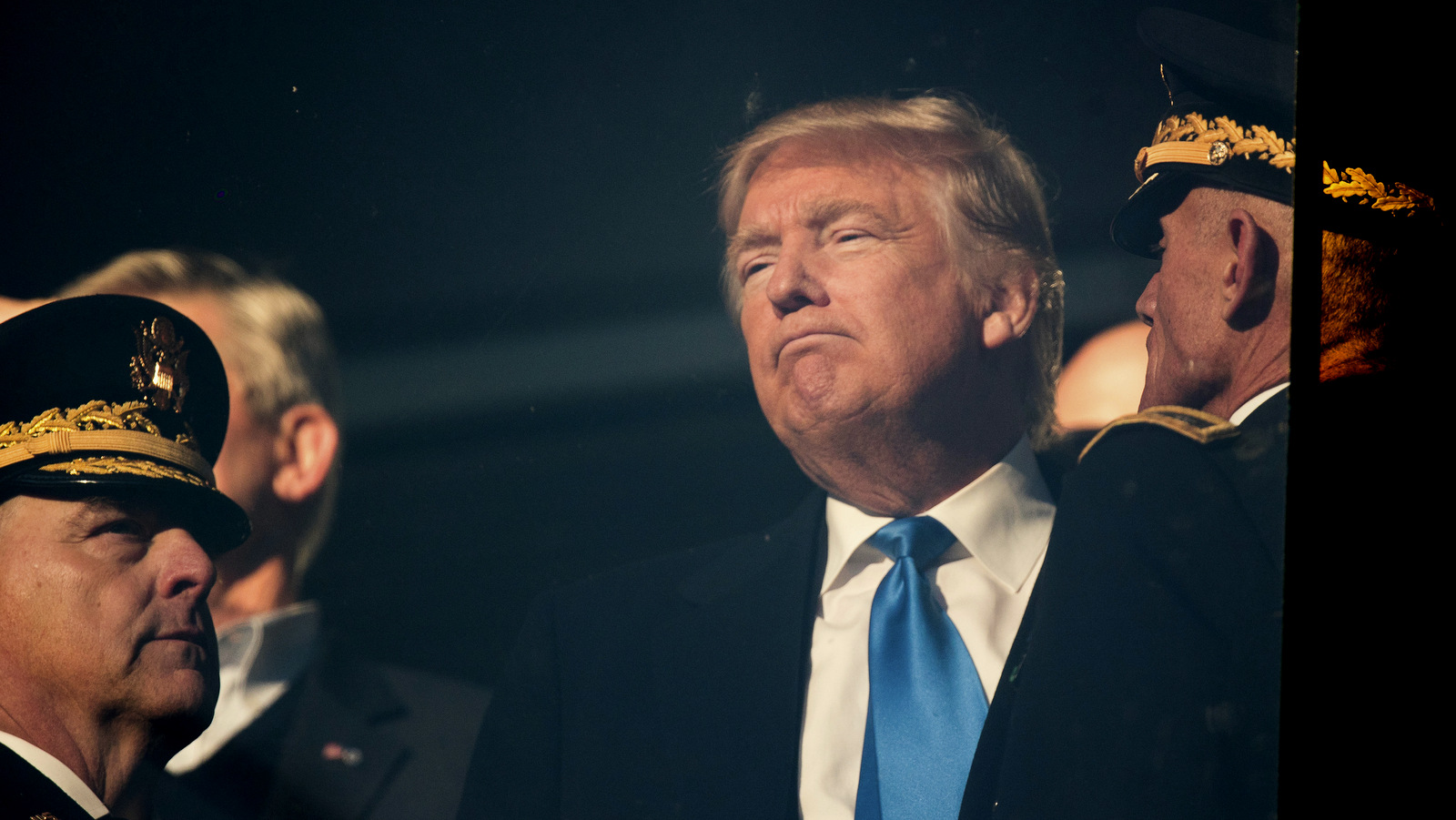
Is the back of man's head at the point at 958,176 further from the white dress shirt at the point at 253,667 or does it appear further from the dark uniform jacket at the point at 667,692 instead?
the white dress shirt at the point at 253,667

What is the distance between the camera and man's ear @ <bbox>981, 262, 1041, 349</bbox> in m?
1.50

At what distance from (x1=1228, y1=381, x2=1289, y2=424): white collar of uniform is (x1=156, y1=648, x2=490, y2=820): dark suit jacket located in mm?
1282

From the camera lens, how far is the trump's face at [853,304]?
1479 mm

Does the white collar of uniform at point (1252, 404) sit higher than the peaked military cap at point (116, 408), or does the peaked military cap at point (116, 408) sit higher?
the peaked military cap at point (116, 408)

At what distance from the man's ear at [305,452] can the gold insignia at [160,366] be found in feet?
0.57

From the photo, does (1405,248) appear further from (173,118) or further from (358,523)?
(173,118)

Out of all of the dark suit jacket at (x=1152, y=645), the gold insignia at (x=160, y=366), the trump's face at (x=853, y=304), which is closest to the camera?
the dark suit jacket at (x=1152, y=645)

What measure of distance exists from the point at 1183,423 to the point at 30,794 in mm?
1916

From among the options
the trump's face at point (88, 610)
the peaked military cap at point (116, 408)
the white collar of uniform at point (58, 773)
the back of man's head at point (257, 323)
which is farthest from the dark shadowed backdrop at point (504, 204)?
the white collar of uniform at point (58, 773)

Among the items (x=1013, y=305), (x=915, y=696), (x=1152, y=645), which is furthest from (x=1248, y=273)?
(x=915, y=696)

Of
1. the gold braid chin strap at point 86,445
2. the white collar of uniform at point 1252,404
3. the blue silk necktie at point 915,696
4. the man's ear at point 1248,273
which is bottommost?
the blue silk necktie at point 915,696

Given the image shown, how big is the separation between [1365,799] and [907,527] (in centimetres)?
94

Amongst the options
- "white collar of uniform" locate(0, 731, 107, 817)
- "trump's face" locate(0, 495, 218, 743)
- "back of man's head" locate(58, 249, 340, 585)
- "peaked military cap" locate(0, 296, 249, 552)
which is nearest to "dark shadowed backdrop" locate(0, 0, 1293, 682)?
"back of man's head" locate(58, 249, 340, 585)

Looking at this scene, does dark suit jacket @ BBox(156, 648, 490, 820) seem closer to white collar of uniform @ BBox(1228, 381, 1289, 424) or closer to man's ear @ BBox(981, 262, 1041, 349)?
man's ear @ BBox(981, 262, 1041, 349)
